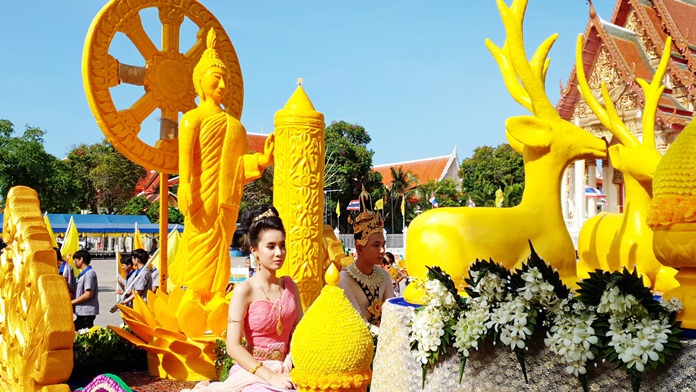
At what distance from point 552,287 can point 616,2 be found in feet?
92.6

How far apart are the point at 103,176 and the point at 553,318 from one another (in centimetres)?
3661

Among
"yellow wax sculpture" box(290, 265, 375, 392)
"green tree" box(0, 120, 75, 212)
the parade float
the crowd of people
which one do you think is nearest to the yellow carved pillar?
the parade float

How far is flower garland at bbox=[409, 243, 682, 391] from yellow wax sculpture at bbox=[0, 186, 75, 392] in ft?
5.83

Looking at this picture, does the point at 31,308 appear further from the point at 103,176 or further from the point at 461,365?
the point at 103,176

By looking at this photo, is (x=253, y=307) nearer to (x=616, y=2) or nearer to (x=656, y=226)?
(x=656, y=226)

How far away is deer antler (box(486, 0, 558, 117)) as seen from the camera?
3.27 m

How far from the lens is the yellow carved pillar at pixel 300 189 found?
18.6 ft

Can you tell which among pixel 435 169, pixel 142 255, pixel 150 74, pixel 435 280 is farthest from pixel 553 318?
pixel 435 169

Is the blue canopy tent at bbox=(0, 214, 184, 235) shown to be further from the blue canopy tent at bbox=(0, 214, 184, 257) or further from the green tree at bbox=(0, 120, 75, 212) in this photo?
the green tree at bbox=(0, 120, 75, 212)

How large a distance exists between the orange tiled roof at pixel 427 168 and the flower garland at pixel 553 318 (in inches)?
1966

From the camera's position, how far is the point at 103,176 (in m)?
35.8

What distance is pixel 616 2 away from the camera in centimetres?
2695

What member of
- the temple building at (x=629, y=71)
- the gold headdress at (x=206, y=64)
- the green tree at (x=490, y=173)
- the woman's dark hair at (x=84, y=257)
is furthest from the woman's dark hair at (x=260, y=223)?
the green tree at (x=490, y=173)

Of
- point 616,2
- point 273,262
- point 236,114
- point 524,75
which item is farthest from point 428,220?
point 616,2
